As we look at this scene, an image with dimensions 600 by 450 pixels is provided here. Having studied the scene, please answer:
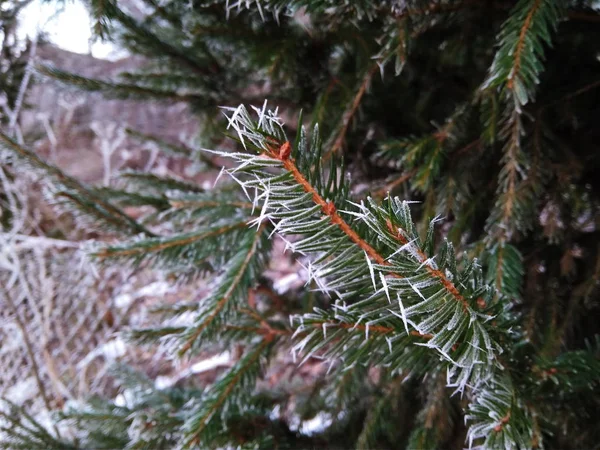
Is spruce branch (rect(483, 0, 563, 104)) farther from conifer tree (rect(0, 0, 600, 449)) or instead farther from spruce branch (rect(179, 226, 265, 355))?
→ spruce branch (rect(179, 226, 265, 355))

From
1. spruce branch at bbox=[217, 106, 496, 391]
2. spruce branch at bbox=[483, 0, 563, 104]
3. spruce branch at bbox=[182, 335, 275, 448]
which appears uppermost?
spruce branch at bbox=[483, 0, 563, 104]

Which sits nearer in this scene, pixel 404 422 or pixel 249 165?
pixel 249 165

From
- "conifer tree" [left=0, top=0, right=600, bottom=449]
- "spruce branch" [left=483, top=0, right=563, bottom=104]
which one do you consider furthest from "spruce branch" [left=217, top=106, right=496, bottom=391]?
"spruce branch" [left=483, top=0, right=563, bottom=104]

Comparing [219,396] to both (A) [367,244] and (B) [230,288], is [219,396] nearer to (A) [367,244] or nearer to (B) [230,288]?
(B) [230,288]

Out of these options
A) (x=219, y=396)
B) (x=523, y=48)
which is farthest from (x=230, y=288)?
(x=523, y=48)

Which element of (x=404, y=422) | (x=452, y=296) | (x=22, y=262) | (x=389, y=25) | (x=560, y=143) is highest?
(x=389, y=25)

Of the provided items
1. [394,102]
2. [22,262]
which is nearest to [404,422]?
[394,102]

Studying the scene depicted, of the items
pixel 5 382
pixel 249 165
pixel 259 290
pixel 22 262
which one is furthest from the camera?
pixel 22 262

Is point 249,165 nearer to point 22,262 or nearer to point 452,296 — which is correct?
point 452,296
